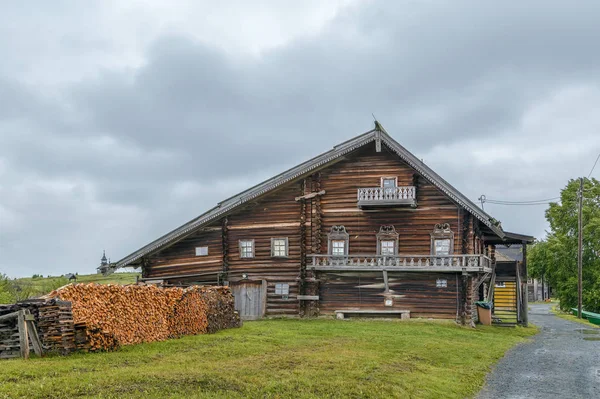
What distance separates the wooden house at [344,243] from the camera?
32.5 metres

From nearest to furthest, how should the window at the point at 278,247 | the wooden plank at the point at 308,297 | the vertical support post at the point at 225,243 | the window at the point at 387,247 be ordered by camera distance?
1. the window at the point at 387,247
2. the wooden plank at the point at 308,297
3. the window at the point at 278,247
4. the vertical support post at the point at 225,243

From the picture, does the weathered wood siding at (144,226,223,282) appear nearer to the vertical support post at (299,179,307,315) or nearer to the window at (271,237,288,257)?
the window at (271,237,288,257)

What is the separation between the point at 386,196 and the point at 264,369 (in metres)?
19.5

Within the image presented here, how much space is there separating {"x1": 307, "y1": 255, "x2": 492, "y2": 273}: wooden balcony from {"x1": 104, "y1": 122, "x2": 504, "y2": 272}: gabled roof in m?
2.49

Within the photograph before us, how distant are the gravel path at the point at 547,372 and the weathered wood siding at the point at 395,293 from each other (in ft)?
19.9

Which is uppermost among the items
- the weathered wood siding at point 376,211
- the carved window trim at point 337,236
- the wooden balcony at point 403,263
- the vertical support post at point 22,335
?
the weathered wood siding at point 376,211

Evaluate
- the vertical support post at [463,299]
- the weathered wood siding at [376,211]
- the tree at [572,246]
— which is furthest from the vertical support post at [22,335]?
the tree at [572,246]

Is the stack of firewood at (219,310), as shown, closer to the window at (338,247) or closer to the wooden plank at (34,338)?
the wooden plank at (34,338)

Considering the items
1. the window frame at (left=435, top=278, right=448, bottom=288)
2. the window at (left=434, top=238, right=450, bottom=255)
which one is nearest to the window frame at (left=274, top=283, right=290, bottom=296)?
the window frame at (left=435, top=278, right=448, bottom=288)

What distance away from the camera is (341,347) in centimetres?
2017

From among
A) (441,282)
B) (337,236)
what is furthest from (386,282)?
(337,236)

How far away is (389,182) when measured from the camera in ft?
111

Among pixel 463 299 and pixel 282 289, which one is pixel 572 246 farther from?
pixel 282 289

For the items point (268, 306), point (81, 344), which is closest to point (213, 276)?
point (268, 306)
